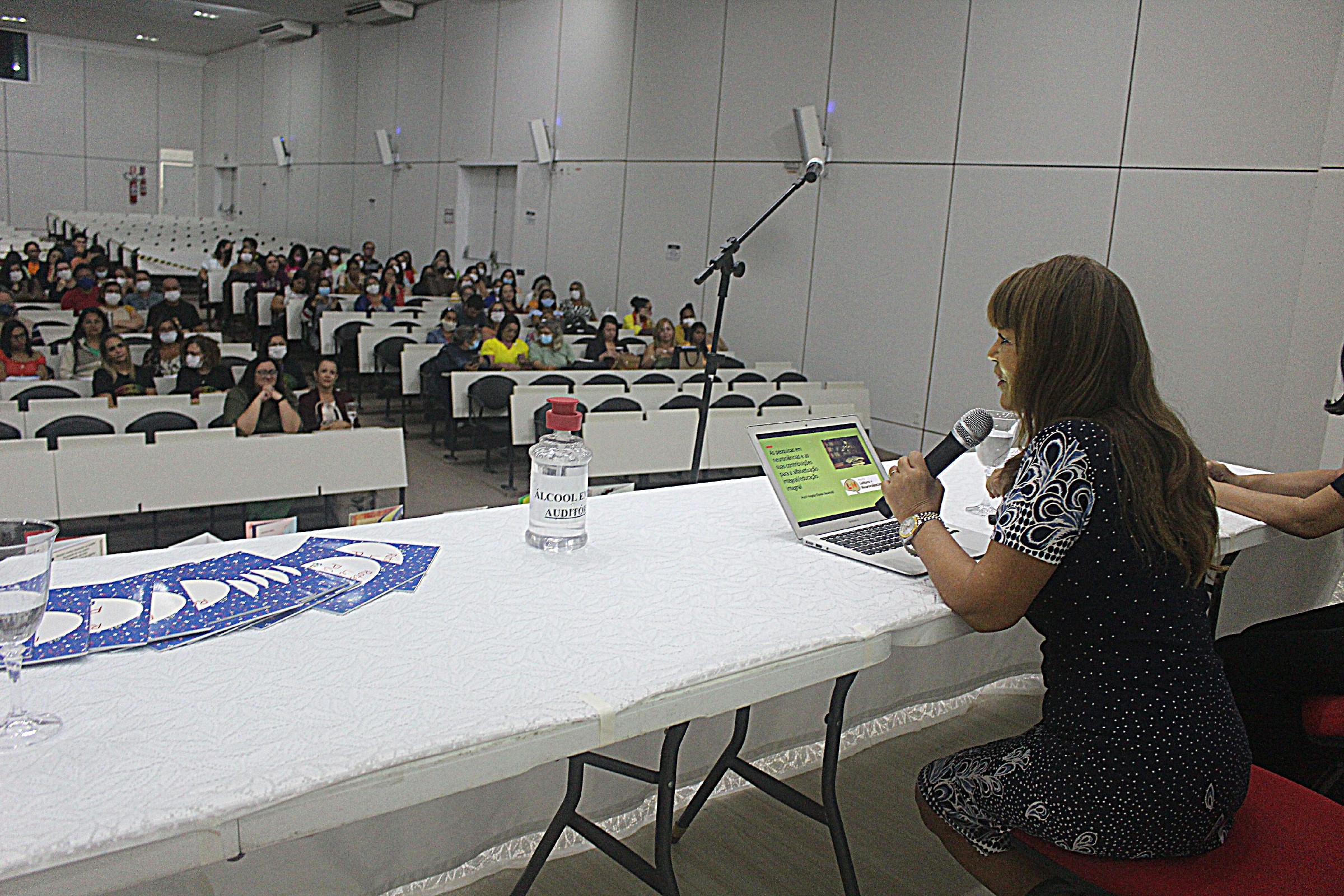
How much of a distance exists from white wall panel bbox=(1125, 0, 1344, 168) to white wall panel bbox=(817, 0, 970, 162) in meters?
1.70

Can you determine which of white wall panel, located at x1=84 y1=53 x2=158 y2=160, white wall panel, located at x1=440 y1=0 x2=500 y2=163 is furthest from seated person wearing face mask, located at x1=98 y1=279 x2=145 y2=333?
white wall panel, located at x1=84 y1=53 x2=158 y2=160

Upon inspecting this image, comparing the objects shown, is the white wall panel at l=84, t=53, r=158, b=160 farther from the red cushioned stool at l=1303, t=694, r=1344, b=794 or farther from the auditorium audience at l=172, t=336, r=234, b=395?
the red cushioned stool at l=1303, t=694, r=1344, b=794

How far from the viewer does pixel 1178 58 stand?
702 centimetres

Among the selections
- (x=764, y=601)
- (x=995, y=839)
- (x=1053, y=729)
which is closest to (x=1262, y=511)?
(x=1053, y=729)

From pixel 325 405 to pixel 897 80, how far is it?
232 inches

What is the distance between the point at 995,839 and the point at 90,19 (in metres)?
22.8

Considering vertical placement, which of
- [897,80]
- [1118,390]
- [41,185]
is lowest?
[1118,390]

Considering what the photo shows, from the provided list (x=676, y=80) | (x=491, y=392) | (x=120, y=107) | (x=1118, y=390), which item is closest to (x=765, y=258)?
(x=676, y=80)

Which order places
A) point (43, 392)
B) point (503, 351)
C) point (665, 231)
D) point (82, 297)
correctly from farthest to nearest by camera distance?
1. point (665, 231)
2. point (82, 297)
3. point (503, 351)
4. point (43, 392)

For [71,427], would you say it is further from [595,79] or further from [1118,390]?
[595,79]

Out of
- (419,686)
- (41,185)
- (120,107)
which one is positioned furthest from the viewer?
(120,107)

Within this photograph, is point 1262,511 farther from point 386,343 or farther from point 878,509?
point 386,343

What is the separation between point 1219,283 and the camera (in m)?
6.90

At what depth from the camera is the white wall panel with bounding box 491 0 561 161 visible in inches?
536
